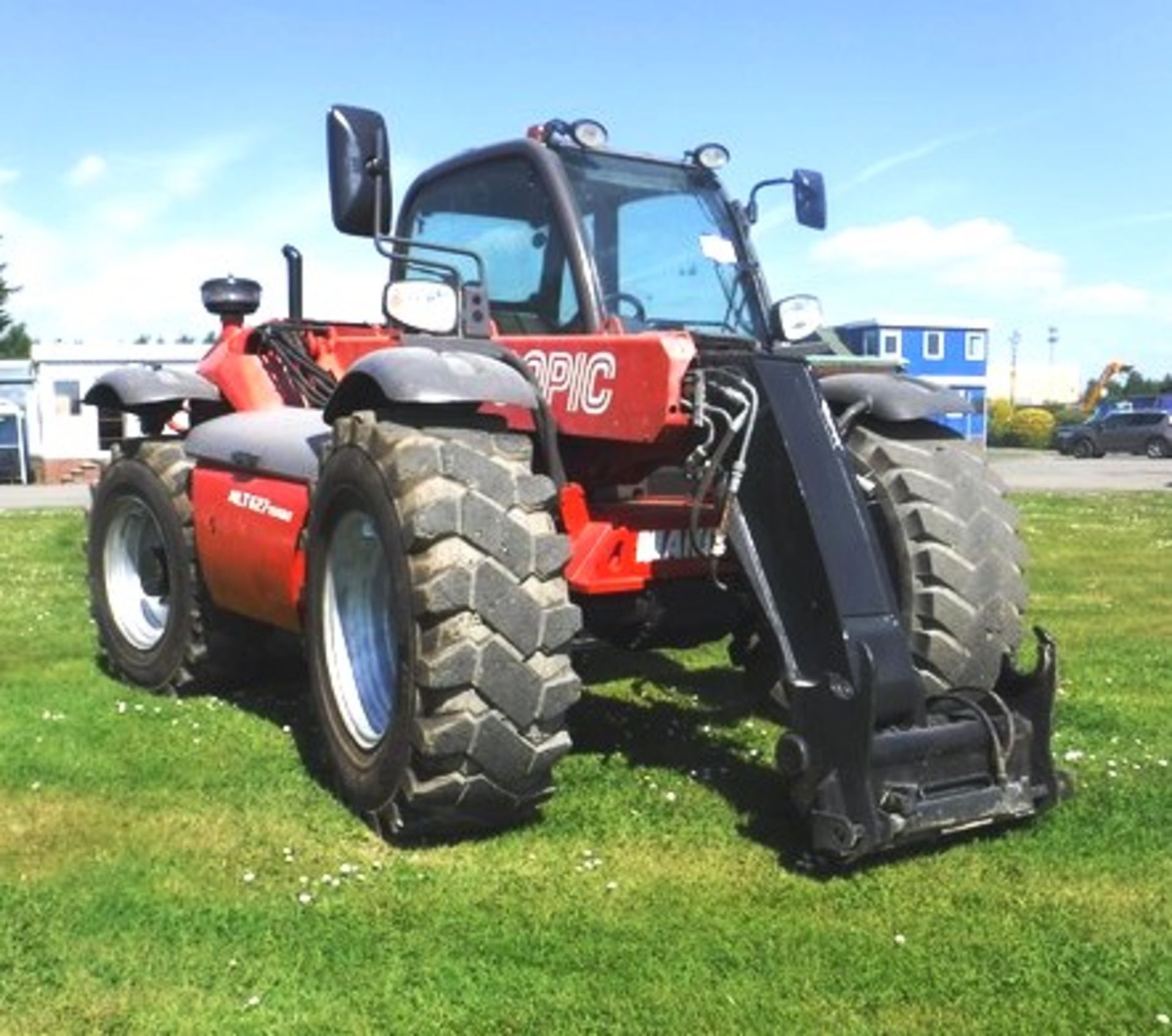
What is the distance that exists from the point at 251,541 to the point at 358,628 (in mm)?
908

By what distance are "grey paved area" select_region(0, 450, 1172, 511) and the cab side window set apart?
48.9 ft

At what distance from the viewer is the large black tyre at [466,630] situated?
4055mm

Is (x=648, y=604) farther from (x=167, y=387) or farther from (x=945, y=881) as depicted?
(x=167, y=387)

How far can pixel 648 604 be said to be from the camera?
16.2ft

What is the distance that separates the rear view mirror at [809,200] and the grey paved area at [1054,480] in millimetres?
15171

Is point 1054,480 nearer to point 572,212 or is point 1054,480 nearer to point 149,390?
point 149,390

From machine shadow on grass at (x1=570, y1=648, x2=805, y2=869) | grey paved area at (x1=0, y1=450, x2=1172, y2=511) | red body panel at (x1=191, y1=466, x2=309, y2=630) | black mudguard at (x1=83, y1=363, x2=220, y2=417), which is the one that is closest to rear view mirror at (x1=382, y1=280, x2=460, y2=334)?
red body panel at (x1=191, y1=466, x2=309, y2=630)

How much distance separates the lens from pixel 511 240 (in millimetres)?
5266

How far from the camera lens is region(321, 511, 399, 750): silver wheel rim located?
4.78 m

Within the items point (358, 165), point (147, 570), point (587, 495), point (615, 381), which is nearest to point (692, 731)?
point (587, 495)

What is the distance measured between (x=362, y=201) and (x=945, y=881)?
121 inches

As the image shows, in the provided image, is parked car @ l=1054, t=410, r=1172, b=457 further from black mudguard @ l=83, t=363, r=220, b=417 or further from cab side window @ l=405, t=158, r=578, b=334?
cab side window @ l=405, t=158, r=578, b=334

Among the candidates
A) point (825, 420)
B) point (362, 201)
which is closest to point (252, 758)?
point (362, 201)

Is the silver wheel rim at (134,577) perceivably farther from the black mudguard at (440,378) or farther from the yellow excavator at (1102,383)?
the yellow excavator at (1102,383)
